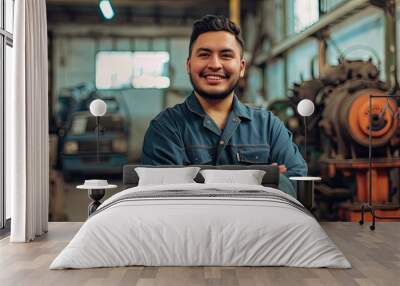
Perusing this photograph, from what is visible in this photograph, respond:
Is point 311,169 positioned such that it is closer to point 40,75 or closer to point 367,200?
point 367,200

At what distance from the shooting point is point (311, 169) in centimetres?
631

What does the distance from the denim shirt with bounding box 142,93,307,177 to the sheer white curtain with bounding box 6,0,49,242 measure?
4.07 ft

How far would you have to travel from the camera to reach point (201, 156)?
238 inches

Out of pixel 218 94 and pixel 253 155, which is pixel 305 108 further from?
pixel 218 94

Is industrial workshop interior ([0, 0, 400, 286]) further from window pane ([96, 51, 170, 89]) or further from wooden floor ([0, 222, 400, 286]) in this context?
wooden floor ([0, 222, 400, 286])

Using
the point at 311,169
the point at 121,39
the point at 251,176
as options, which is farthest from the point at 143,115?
the point at 311,169

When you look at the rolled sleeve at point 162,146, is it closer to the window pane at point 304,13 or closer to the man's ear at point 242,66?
the man's ear at point 242,66

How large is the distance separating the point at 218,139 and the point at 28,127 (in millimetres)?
1977

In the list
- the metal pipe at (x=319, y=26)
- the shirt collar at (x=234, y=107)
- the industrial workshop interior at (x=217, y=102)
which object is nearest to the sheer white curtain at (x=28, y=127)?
the industrial workshop interior at (x=217, y=102)

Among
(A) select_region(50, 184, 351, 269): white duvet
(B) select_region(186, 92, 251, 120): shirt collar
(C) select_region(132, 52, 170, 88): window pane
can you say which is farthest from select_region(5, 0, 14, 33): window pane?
(A) select_region(50, 184, 351, 269): white duvet

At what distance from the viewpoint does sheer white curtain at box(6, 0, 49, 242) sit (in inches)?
205

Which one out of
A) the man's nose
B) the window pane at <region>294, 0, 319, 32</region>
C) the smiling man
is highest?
the window pane at <region>294, 0, 319, 32</region>

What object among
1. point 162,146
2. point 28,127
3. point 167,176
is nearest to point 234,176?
point 167,176

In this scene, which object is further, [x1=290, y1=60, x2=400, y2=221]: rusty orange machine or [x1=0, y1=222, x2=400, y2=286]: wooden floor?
[x1=290, y1=60, x2=400, y2=221]: rusty orange machine
